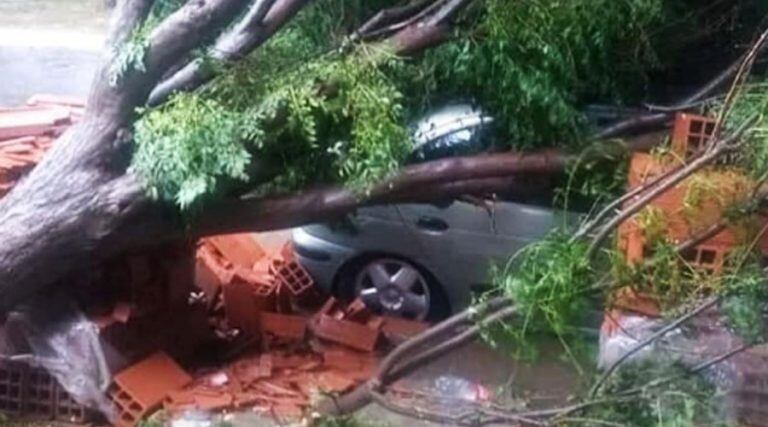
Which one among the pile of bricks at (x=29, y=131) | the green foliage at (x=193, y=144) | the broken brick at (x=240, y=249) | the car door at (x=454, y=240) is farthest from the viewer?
the broken brick at (x=240, y=249)

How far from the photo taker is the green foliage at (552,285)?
15.9 feet

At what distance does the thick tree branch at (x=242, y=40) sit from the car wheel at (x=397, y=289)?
7.97 ft

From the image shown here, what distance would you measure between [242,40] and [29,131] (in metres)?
2.16

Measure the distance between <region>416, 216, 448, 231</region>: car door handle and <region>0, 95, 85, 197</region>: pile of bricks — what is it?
2036mm

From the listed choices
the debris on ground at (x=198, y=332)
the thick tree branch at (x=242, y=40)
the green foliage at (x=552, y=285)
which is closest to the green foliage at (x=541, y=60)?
the thick tree branch at (x=242, y=40)

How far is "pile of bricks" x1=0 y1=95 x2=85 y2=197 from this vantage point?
6.93m

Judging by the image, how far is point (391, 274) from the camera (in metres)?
8.09

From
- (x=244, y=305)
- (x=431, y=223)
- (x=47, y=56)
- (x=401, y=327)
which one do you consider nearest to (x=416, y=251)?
(x=431, y=223)

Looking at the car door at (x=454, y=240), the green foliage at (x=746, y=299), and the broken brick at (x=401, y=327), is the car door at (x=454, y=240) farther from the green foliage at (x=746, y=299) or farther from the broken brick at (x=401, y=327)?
the green foliage at (x=746, y=299)

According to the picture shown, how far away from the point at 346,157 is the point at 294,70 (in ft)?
1.44

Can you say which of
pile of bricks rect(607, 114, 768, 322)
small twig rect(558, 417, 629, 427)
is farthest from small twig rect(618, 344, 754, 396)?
pile of bricks rect(607, 114, 768, 322)

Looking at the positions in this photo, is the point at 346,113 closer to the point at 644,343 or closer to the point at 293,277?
the point at 644,343

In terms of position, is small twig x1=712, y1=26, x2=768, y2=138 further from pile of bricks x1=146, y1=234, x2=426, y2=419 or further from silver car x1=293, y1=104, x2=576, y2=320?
pile of bricks x1=146, y1=234, x2=426, y2=419

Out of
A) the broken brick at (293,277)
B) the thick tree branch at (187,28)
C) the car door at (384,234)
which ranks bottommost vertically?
the broken brick at (293,277)
